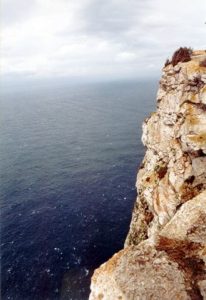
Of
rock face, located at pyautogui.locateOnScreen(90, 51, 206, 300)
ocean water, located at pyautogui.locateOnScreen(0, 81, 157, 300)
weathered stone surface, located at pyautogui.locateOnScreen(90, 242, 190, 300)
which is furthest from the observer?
ocean water, located at pyautogui.locateOnScreen(0, 81, 157, 300)

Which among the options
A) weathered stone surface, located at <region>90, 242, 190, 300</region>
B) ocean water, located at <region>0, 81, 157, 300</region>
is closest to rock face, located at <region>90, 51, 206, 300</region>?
weathered stone surface, located at <region>90, 242, 190, 300</region>

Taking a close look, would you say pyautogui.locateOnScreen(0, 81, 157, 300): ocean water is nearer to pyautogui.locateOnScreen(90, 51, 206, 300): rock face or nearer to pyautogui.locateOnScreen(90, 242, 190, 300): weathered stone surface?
pyautogui.locateOnScreen(90, 51, 206, 300): rock face

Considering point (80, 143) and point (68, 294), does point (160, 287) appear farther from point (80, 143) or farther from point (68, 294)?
point (80, 143)

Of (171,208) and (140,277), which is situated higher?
(140,277)

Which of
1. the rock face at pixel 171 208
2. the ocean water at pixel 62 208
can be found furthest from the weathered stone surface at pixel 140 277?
the ocean water at pixel 62 208

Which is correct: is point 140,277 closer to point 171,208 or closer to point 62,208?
point 171,208

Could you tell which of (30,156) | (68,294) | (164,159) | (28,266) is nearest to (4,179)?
(30,156)

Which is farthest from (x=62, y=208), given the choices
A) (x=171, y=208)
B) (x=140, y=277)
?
(x=140, y=277)
